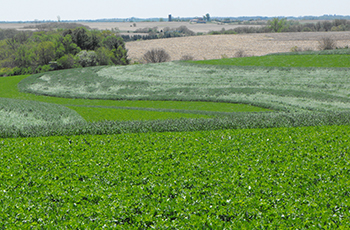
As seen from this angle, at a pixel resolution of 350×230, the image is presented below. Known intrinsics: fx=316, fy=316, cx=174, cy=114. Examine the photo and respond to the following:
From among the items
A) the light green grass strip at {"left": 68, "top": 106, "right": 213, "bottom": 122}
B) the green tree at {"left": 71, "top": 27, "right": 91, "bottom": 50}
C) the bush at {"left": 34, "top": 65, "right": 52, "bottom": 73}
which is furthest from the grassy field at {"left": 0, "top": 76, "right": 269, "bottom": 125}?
the green tree at {"left": 71, "top": 27, "right": 91, "bottom": 50}

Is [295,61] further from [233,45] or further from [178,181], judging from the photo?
[178,181]

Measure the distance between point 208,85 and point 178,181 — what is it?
1004 inches

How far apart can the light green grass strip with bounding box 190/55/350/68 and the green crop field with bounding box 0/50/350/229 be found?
42.7 ft

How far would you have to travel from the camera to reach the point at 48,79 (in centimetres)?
4247

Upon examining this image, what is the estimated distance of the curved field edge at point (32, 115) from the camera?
67.8ft

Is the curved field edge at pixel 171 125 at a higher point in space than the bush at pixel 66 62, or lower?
lower

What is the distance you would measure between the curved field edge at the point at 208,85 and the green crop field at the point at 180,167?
1.52ft

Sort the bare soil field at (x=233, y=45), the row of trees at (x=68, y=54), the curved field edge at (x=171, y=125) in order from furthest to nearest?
the bare soil field at (x=233, y=45), the row of trees at (x=68, y=54), the curved field edge at (x=171, y=125)

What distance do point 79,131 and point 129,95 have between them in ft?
48.9

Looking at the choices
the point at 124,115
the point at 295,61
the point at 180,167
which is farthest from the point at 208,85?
the point at 180,167

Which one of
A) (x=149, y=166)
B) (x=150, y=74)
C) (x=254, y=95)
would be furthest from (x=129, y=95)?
(x=149, y=166)

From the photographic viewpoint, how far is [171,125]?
18.9 m

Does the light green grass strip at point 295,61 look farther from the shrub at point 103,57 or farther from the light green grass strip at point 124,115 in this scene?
the shrub at point 103,57

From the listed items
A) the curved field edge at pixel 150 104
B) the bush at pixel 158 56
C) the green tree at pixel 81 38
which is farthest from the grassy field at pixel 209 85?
the green tree at pixel 81 38
